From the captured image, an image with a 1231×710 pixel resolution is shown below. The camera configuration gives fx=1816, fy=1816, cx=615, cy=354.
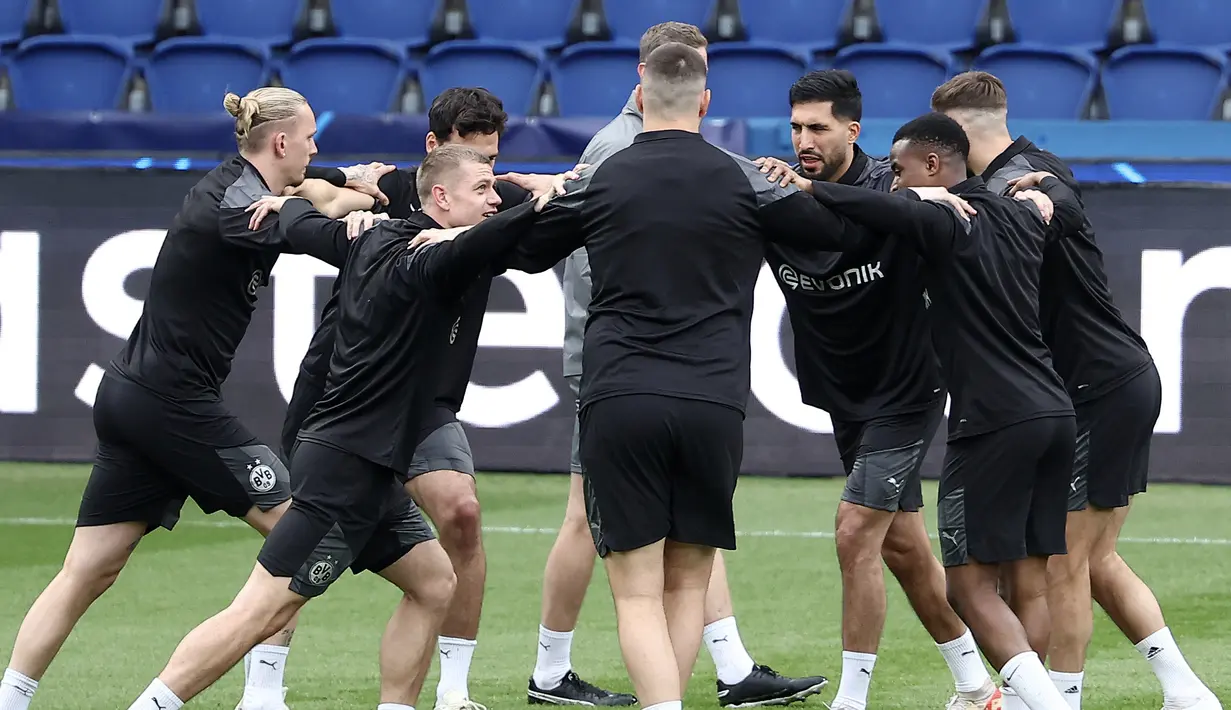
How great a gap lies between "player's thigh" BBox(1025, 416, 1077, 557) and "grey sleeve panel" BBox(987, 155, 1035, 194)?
748 millimetres

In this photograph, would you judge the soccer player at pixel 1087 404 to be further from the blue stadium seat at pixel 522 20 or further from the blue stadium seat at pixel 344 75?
the blue stadium seat at pixel 522 20

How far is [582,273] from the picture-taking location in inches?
257

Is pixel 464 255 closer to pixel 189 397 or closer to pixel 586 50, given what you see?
pixel 189 397

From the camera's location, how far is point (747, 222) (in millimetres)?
4789

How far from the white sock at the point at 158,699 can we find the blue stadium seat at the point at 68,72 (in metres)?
9.48

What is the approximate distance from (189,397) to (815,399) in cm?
206

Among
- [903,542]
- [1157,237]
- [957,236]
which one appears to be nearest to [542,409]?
[1157,237]

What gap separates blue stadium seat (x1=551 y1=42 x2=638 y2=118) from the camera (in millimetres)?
13328

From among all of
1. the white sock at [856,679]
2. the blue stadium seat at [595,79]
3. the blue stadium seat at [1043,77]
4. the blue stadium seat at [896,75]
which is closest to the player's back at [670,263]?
the white sock at [856,679]

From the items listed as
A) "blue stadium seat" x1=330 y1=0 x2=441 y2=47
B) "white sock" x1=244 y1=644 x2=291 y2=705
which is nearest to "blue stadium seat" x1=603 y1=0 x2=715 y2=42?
"blue stadium seat" x1=330 y1=0 x2=441 y2=47

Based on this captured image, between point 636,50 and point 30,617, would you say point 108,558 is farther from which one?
point 636,50

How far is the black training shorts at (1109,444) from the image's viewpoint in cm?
563

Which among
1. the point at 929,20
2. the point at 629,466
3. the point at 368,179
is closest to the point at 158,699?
the point at 629,466

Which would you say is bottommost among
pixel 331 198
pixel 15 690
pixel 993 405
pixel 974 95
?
pixel 15 690
